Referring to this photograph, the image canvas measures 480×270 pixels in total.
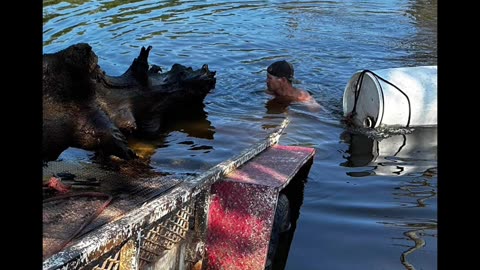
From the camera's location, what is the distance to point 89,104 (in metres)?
6.09

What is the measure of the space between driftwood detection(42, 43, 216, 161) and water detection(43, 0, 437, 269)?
46 centimetres

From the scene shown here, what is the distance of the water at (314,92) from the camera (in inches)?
191

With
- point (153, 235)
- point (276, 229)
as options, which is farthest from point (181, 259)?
point (276, 229)

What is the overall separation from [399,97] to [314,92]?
2213 millimetres

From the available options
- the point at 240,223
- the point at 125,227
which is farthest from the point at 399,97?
the point at 125,227

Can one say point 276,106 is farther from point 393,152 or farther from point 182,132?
point 393,152

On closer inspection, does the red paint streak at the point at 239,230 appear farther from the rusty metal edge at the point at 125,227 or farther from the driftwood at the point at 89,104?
the driftwood at the point at 89,104

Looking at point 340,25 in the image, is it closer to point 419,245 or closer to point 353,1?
point 353,1

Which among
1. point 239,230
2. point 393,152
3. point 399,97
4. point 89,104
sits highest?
point 89,104

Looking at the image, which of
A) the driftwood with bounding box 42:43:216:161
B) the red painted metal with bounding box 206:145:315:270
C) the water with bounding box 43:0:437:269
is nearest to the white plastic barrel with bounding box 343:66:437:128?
the water with bounding box 43:0:437:269

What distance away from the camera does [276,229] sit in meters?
4.64

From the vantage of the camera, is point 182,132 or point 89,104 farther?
point 182,132
